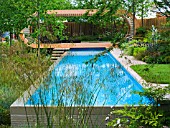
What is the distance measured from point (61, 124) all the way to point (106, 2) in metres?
1.33

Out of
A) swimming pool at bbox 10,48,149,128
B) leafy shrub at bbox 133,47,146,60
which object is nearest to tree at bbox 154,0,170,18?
swimming pool at bbox 10,48,149,128

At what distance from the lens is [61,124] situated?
3441 mm

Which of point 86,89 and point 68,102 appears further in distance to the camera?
point 68,102

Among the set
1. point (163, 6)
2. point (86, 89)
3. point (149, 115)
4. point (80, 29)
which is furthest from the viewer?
point (80, 29)

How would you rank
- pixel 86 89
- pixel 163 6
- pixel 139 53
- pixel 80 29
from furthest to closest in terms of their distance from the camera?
pixel 80 29
pixel 139 53
pixel 86 89
pixel 163 6

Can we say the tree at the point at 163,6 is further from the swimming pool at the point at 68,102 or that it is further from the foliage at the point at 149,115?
the foliage at the point at 149,115

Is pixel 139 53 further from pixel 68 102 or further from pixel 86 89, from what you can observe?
pixel 86 89

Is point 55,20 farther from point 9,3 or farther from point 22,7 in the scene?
point 9,3

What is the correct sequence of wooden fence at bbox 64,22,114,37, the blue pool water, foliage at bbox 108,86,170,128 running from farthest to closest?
wooden fence at bbox 64,22,114,37 < foliage at bbox 108,86,170,128 < the blue pool water

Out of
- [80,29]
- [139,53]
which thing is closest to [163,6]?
[139,53]

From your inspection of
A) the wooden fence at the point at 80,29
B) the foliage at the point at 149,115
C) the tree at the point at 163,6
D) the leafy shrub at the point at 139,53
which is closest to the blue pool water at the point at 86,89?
the foliage at the point at 149,115

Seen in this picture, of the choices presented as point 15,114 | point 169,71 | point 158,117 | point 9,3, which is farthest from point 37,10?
point 158,117

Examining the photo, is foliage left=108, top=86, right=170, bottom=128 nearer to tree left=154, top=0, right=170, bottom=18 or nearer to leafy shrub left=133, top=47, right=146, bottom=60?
tree left=154, top=0, right=170, bottom=18

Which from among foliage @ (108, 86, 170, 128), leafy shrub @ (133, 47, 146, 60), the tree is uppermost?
the tree
